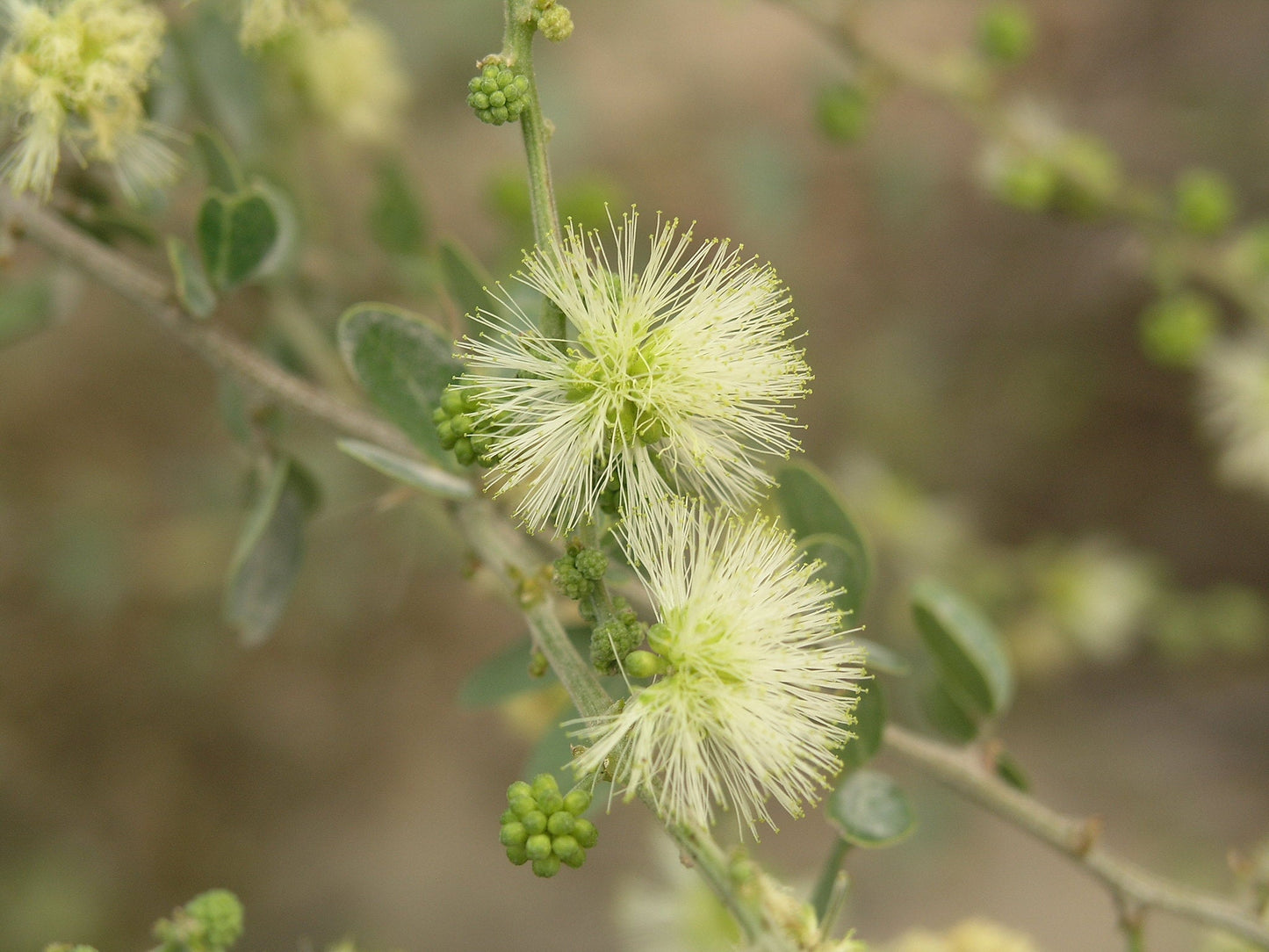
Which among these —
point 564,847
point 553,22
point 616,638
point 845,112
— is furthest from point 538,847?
point 845,112

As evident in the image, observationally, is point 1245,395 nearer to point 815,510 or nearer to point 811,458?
point 811,458

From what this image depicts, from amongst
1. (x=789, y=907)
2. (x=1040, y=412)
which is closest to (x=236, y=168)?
(x=789, y=907)

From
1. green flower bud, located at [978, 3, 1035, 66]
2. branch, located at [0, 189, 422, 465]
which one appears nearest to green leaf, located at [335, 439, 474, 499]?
branch, located at [0, 189, 422, 465]

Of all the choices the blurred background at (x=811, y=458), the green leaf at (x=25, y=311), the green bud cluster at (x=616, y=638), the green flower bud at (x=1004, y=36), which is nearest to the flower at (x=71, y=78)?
the green leaf at (x=25, y=311)

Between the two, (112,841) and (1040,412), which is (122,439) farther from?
(1040,412)

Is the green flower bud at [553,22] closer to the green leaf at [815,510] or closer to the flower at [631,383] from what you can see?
the flower at [631,383]

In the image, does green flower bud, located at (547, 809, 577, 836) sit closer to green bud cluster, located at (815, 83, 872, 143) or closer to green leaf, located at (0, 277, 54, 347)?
green leaf, located at (0, 277, 54, 347)

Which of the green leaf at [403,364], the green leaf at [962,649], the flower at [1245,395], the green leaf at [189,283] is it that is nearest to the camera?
the green leaf at [403,364]
